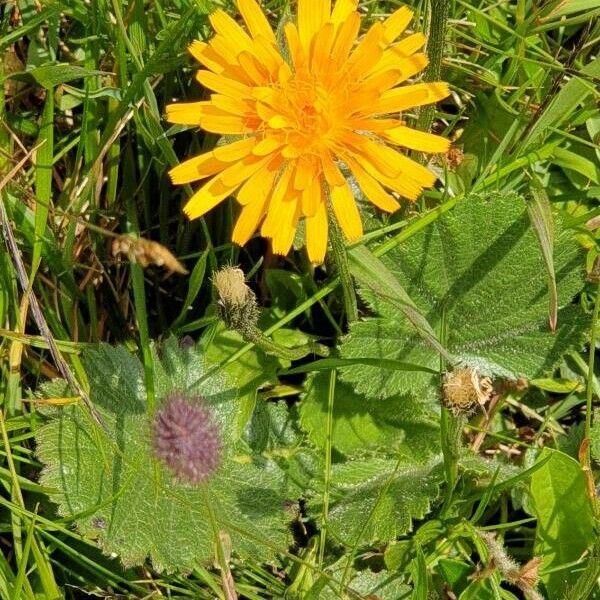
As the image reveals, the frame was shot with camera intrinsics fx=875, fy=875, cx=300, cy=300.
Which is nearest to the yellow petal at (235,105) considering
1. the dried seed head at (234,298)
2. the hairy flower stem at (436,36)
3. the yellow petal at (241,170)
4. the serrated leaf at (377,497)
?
the yellow petal at (241,170)

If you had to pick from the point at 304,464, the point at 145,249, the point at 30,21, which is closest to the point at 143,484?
the point at 304,464

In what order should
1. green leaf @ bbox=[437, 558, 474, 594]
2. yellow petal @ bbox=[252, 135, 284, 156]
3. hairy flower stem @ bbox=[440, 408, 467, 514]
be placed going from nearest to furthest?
1. yellow petal @ bbox=[252, 135, 284, 156]
2. hairy flower stem @ bbox=[440, 408, 467, 514]
3. green leaf @ bbox=[437, 558, 474, 594]

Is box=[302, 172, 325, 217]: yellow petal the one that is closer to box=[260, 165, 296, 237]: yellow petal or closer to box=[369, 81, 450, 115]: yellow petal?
box=[260, 165, 296, 237]: yellow petal

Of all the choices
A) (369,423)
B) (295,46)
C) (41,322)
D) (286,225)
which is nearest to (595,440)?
(369,423)

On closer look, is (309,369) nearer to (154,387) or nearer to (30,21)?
(154,387)

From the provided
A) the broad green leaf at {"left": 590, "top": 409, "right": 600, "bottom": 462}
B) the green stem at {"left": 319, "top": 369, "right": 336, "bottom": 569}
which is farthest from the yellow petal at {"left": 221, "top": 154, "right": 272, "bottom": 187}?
the broad green leaf at {"left": 590, "top": 409, "right": 600, "bottom": 462}

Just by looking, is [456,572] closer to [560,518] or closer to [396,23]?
[560,518]

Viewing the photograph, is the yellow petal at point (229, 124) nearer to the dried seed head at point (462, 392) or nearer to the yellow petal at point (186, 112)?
the yellow petal at point (186, 112)
